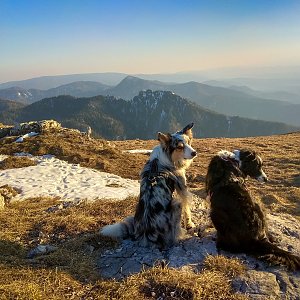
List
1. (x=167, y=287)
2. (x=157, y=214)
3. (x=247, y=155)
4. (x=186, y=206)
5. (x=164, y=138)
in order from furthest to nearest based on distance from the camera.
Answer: (x=186, y=206) → (x=164, y=138) → (x=247, y=155) → (x=157, y=214) → (x=167, y=287)

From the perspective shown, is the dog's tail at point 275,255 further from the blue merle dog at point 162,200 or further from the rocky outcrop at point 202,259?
the blue merle dog at point 162,200

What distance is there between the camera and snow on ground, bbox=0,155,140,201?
50.5 ft

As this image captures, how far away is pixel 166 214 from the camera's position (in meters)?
7.96

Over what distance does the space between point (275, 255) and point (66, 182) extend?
1233cm

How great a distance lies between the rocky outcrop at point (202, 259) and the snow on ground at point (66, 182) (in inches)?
250

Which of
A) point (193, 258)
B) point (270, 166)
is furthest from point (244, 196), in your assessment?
point (270, 166)

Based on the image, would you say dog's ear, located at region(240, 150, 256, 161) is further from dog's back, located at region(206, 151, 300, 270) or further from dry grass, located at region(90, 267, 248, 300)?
dry grass, located at region(90, 267, 248, 300)

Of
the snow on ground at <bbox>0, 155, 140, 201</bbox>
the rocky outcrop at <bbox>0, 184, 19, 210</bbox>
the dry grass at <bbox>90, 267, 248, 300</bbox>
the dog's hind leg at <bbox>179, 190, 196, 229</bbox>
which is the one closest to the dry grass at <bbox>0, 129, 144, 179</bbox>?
A: the snow on ground at <bbox>0, 155, 140, 201</bbox>

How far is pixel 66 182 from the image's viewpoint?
1752 cm

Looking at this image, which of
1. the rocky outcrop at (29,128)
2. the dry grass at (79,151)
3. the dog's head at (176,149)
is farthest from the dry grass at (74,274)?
the rocky outcrop at (29,128)

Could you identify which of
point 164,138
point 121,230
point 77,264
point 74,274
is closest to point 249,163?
point 164,138

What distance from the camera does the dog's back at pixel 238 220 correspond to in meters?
7.32

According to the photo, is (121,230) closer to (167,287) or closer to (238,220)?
(167,287)

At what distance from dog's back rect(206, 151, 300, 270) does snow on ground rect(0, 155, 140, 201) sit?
6957 millimetres
